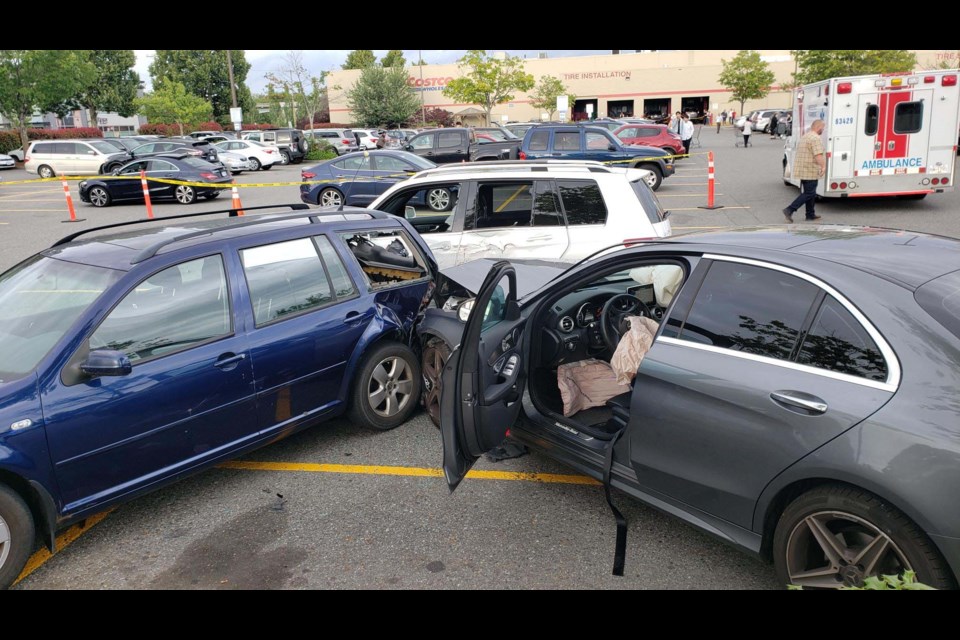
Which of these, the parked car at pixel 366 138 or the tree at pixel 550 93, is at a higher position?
the tree at pixel 550 93

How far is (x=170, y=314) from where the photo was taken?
3.99 metres

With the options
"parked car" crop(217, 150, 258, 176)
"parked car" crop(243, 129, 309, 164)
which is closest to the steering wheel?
"parked car" crop(217, 150, 258, 176)

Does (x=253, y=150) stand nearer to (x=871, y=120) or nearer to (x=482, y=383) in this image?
(x=871, y=120)

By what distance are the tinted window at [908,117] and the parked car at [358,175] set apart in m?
9.89

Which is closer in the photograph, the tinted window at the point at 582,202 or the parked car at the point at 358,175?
the tinted window at the point at 582,202

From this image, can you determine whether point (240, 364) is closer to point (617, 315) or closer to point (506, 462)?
point (506, 462)

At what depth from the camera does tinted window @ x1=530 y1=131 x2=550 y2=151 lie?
17016 millimetres

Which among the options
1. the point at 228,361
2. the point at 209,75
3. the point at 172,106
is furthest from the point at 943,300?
the point at 209,75

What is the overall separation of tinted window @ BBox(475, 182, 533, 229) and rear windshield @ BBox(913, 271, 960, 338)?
4.86 m

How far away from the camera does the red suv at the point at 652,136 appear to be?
24.0 meters

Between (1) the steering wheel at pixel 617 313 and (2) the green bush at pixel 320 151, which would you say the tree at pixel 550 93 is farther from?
(1) the steering wheel at pixel 617 313

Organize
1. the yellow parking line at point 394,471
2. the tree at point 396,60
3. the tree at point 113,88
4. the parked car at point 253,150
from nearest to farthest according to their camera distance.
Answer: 1. the yellow parking line at point 394,471
2. the parked car at point 253,150
3. the tree at point 113,88
4. the tree at point 396,60

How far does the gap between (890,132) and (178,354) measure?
1424 centimetres

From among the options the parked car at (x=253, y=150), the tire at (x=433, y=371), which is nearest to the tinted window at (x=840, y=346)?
the tire at (x=433, y=371)
